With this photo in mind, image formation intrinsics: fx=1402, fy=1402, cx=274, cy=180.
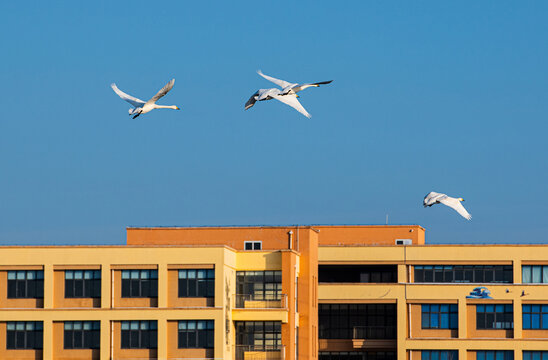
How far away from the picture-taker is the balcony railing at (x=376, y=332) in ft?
285

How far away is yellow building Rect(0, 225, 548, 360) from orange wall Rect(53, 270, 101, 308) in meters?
0.05

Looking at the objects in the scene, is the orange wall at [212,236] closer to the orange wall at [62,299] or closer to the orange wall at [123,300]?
the orange wall at [123,300]

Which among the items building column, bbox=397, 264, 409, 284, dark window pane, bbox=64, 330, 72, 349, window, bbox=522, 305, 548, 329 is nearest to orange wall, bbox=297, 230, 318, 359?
building column, bbox=397, 264, 409, 284

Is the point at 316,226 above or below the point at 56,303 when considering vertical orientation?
above

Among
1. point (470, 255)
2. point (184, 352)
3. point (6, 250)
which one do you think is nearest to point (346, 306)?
point (470, 255)

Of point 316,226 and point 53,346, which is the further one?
point 316,226

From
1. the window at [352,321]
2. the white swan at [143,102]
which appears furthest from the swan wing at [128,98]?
the window at [352,321]

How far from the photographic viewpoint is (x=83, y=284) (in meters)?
73.1

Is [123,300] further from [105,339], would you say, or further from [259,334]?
[259,334]

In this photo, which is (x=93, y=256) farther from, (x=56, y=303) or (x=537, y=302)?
(x=537, y=302)

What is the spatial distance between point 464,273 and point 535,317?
507 centimetres

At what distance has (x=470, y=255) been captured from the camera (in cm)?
8681

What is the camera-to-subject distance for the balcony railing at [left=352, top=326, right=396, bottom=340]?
87000mm

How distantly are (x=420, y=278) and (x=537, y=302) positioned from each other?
7.26 metres
